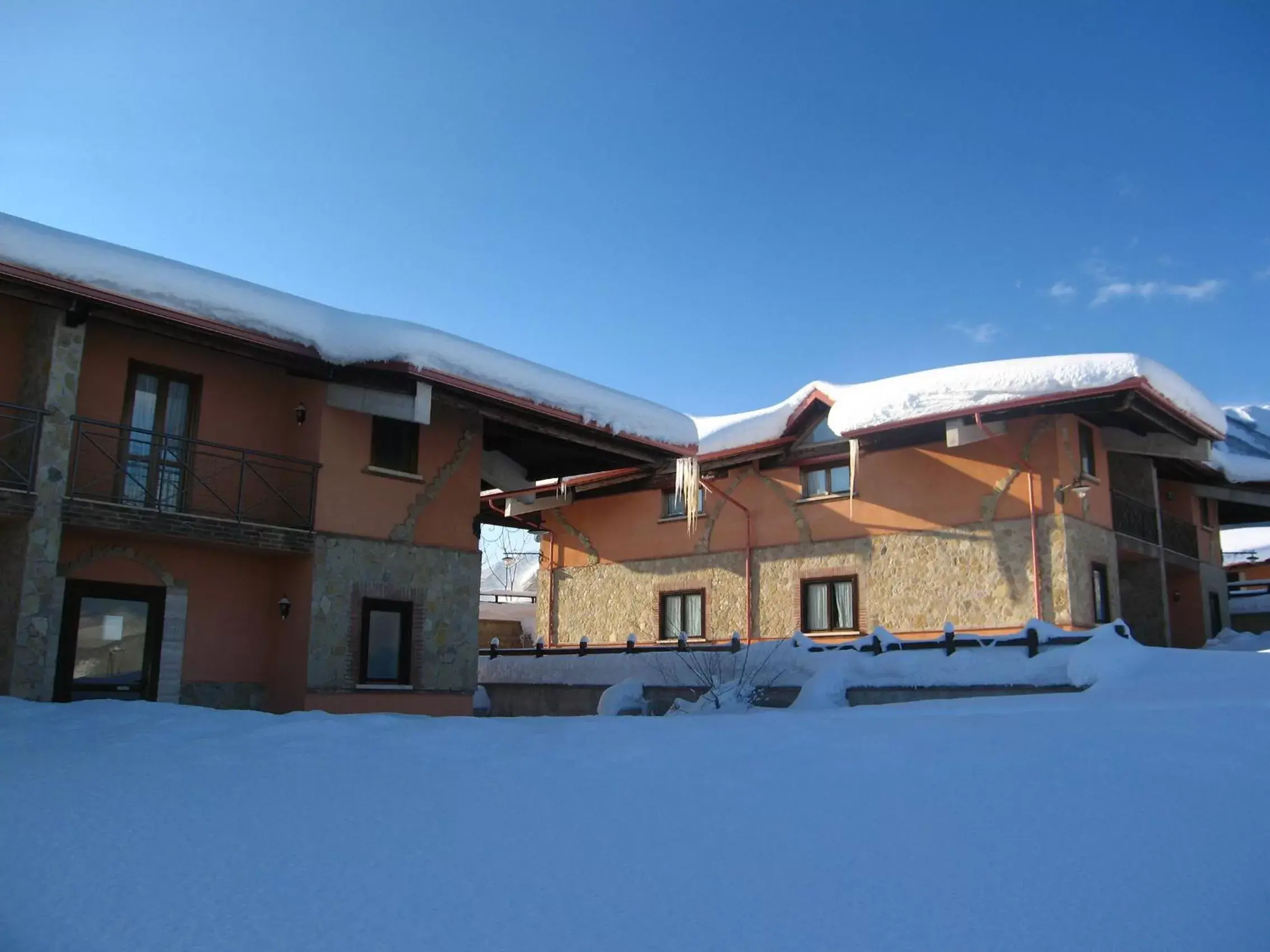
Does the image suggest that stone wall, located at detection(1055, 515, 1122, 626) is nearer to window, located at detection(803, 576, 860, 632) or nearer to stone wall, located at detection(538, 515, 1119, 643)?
stone wall, located at detection(538, 515, 1119, 643)

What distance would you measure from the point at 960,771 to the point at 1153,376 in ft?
38.0

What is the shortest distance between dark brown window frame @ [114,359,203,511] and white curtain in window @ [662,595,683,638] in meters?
11.3

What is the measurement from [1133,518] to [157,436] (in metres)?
16.2

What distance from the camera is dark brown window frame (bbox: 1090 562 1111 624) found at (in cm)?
1719

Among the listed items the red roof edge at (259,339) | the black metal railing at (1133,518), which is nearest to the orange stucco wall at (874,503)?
the black metal railing at (1133,518)

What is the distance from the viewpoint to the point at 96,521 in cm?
1047

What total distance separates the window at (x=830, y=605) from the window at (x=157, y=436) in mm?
11380

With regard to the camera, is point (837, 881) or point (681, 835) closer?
point (837, 881)

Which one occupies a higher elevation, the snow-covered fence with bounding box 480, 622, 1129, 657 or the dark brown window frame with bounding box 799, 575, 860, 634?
the dark brown window frame with bounding box 799, 575, 860, 634

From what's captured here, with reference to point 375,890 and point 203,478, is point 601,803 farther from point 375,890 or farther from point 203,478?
point 203,478

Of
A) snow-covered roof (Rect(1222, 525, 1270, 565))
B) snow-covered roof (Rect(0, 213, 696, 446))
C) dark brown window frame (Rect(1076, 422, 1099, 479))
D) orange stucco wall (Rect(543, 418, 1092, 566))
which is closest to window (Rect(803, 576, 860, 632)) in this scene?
orange stucco wall (Rect(543, 418, 1092, 566))

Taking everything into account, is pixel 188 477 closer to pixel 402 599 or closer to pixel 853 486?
pixel 402 599

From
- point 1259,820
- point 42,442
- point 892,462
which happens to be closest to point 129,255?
point 42,442

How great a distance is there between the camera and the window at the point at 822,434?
19.4m
